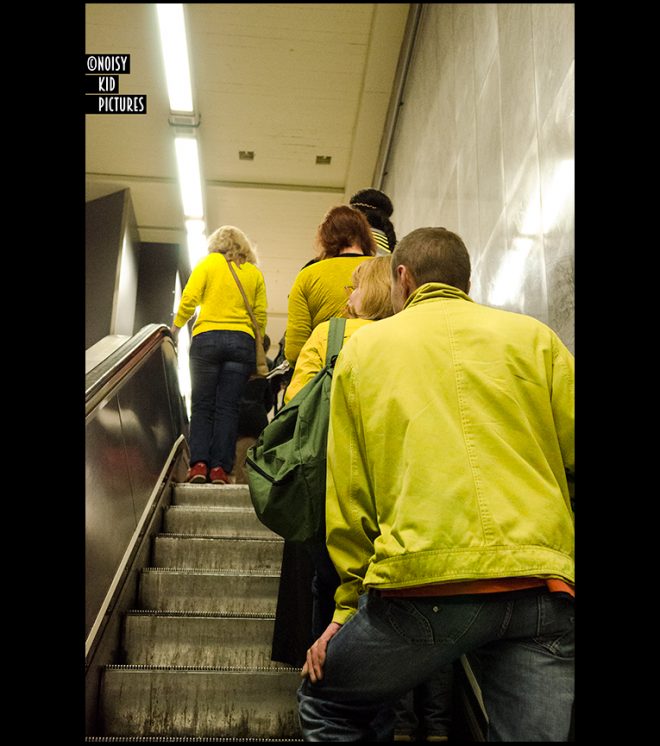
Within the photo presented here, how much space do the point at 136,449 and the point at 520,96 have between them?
2484 mm

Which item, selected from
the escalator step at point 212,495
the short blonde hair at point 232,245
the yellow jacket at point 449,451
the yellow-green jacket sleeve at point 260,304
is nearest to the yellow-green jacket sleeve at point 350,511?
the yellow jacket at point 449,451

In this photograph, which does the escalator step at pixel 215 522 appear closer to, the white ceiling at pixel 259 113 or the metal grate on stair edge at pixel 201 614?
the metal grate on stair edge at pixel 201 614

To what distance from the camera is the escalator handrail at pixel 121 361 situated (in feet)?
8.94

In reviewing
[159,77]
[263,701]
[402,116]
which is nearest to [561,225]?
[263,701]

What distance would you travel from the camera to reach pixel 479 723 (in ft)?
6.67

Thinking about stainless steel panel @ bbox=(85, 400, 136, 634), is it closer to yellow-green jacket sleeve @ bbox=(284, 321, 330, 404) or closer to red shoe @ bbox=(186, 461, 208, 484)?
yellow-green jacket sleeve @ bbox=(284, 321, 330, 404)

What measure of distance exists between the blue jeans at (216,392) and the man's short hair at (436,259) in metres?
2.86

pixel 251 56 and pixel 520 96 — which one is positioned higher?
pixel 251 56

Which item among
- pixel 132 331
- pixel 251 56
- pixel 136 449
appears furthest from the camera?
pixel 132 331

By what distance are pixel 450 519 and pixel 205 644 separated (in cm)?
186

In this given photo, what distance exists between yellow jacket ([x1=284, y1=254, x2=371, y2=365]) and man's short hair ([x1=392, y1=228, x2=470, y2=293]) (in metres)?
1.29
